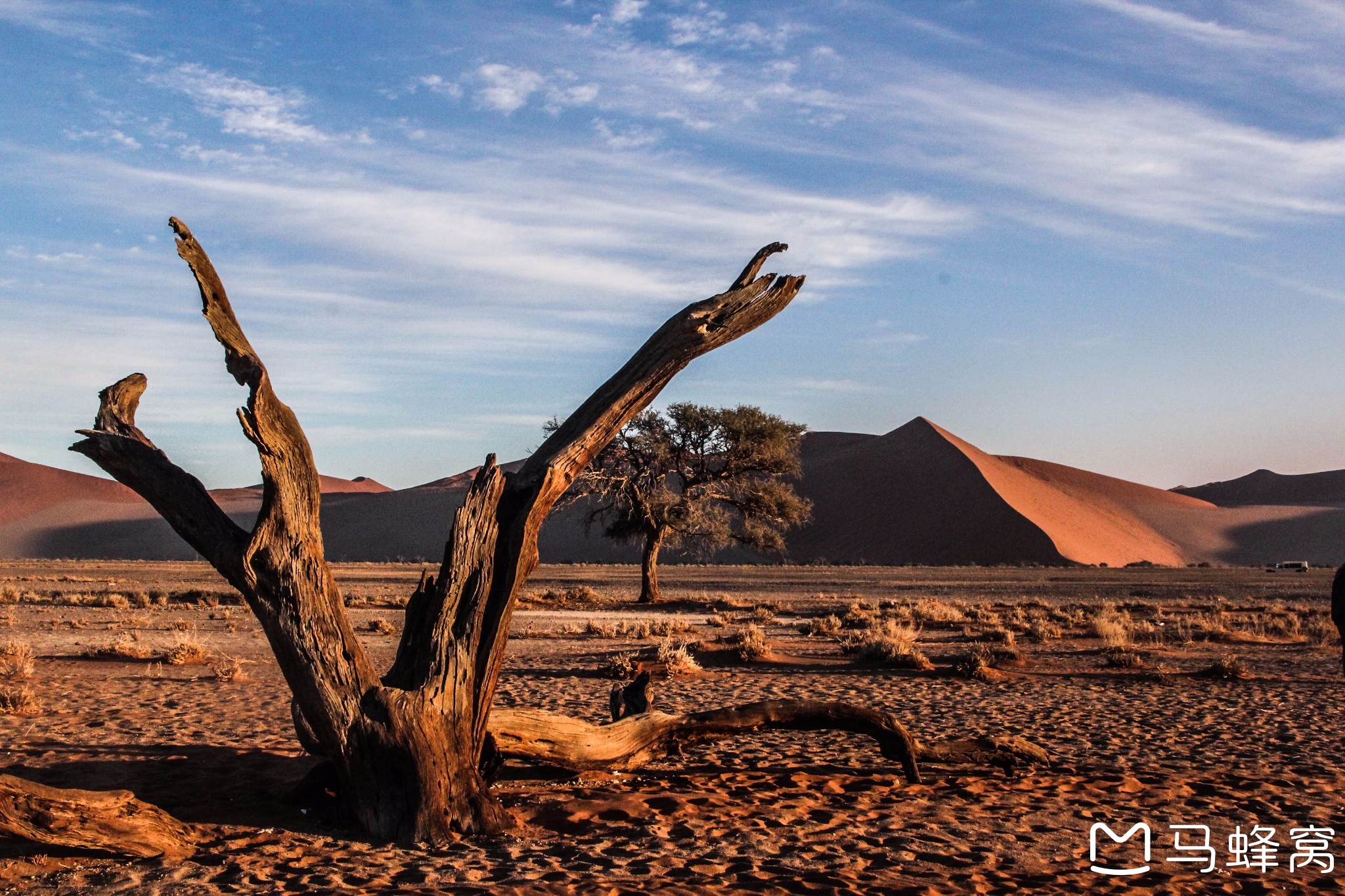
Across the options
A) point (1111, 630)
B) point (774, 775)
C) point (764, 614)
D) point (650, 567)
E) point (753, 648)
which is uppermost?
point (650, 567)

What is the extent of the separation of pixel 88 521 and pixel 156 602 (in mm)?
104589

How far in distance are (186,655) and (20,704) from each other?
198 inches

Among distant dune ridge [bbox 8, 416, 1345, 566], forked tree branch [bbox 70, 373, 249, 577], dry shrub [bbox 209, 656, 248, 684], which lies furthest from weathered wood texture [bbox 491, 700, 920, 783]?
distant dune ridge [bbox 8, 416, 1345, 566]

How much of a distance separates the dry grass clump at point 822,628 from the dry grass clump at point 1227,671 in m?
8.07

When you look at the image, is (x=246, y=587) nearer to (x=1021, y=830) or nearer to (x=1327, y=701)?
(x=1021, y=830)

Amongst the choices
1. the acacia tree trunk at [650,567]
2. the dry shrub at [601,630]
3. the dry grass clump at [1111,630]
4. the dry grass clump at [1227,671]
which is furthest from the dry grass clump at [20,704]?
the acacia tree trunk at [650,567]

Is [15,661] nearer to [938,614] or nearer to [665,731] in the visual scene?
[665,731]

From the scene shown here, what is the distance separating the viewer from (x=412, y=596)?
6125mm

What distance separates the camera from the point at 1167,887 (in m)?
5.68

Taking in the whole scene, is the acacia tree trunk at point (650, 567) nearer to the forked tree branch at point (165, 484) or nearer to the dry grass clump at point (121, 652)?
the dry grass clump at point (121, 652)

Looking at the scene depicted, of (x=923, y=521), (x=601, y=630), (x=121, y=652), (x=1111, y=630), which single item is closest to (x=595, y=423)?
(x=121, y=652)

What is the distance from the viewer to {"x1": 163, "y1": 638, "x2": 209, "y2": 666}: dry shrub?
52.0 ft

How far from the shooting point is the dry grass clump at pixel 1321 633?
2109 centimetres

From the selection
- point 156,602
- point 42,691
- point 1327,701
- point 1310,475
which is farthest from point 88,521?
point 1310,475
